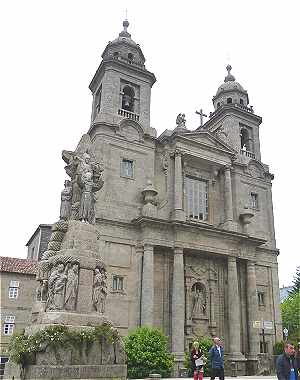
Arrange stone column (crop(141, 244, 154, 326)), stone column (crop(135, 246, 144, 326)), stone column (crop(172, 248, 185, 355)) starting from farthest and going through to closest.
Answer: stone column (crop(135, 246, 144, 326)) < stone column (crop(172, 248, 185, 355)) < stone column (crop(141, 244, 154, 326))

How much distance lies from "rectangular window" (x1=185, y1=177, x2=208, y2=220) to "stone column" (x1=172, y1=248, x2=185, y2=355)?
4.45 metres

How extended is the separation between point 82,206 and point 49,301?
9.67 feet

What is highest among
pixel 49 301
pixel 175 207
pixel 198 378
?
pixel 175 207

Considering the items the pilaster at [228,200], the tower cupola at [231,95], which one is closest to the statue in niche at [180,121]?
the pilaster at [228,200]

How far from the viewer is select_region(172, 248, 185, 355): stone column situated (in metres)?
22.7

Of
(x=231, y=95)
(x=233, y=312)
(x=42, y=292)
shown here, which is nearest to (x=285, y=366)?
(x=42, y=292)

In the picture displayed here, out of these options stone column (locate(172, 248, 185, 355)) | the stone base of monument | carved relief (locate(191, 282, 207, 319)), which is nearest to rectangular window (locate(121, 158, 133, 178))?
stone column (locate(172, 248, 185, 355))

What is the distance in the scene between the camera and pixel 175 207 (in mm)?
26188

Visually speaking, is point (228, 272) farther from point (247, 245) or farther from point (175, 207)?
point (175, 207)

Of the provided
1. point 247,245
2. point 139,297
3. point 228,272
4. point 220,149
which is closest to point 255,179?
point 220,149

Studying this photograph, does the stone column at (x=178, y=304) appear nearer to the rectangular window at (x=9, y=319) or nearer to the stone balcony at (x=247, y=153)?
the stone balcony at (x=247, y=153)

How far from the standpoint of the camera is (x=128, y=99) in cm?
3002

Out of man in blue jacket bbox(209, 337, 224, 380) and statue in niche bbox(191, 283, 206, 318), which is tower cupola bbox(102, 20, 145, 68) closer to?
statue in niche bbox(191, 283, 206, 318)

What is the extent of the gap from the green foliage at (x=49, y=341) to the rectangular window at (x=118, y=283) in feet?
44.6
